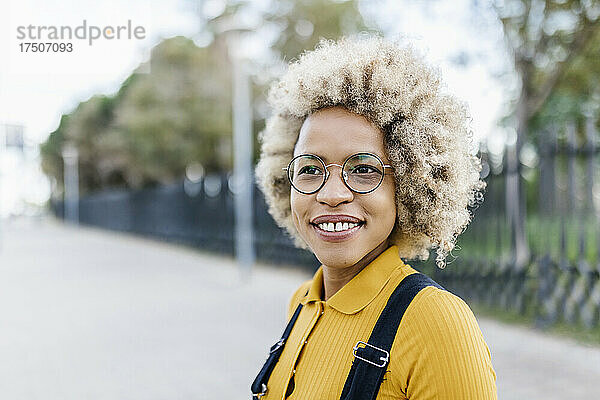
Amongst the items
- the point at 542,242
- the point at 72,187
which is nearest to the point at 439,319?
the point at 542,242

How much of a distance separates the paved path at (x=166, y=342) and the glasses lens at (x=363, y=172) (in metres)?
3.76

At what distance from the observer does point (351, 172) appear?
4.99 feet

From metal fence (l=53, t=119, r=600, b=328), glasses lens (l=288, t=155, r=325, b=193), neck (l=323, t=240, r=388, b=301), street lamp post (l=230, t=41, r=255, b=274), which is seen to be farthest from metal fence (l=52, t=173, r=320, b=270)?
glasses lens (l=288, t=155, r=325, b=193)

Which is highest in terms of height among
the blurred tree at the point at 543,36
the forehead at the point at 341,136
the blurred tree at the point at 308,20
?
the blurred tree at the point at 308,20

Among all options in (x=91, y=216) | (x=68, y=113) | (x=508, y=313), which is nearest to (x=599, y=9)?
(x=508, y=313)

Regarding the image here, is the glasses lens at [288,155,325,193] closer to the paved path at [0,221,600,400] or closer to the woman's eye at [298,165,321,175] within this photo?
the woman's eye at [298,165,321,175]

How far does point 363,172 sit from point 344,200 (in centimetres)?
8

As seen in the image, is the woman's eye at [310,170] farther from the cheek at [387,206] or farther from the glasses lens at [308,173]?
the cheek at [387,206]

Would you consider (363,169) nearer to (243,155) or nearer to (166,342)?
(166,342)

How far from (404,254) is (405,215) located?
0.17m

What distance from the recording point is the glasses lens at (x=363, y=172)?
1.52 meters

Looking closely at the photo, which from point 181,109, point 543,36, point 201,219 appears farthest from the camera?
point 181,109

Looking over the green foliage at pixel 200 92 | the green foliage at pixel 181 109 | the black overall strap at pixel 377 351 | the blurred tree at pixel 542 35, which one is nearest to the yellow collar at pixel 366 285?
the black overall strap at pixel 377 351

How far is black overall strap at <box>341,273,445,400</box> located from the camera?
1.31m
